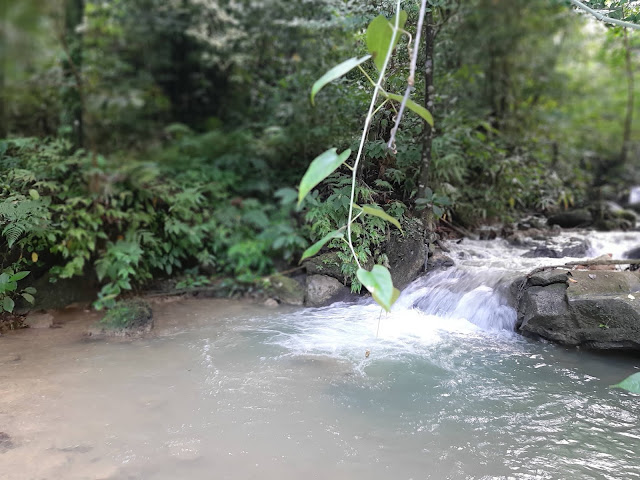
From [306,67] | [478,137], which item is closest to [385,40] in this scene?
[306,67]

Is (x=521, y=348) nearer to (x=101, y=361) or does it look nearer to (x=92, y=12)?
(x=101, y=361)

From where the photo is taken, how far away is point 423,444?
8.84 ft

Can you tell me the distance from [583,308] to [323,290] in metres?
2.79

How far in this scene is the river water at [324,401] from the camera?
8.27ft

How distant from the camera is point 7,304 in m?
4.49

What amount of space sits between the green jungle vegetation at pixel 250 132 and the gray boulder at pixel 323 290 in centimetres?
59

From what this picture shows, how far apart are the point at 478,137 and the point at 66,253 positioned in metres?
6.58

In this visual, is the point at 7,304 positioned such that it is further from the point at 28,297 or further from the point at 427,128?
the point at 427,128

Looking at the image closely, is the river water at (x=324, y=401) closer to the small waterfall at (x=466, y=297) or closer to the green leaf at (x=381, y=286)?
the small waterfall at (x=466, y=297)

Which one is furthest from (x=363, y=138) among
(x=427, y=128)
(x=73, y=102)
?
(x=73, y=102)

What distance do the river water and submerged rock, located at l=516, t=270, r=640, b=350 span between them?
16 cm

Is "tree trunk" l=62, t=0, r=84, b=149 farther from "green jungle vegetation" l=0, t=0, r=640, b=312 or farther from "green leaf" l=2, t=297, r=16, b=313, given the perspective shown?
"green leaf" l=2, t=297, r=16, b=313

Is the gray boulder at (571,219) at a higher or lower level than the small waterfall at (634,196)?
lower

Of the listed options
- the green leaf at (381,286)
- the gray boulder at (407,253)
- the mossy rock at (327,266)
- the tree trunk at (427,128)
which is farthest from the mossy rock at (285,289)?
the green leaf at (381,286)
